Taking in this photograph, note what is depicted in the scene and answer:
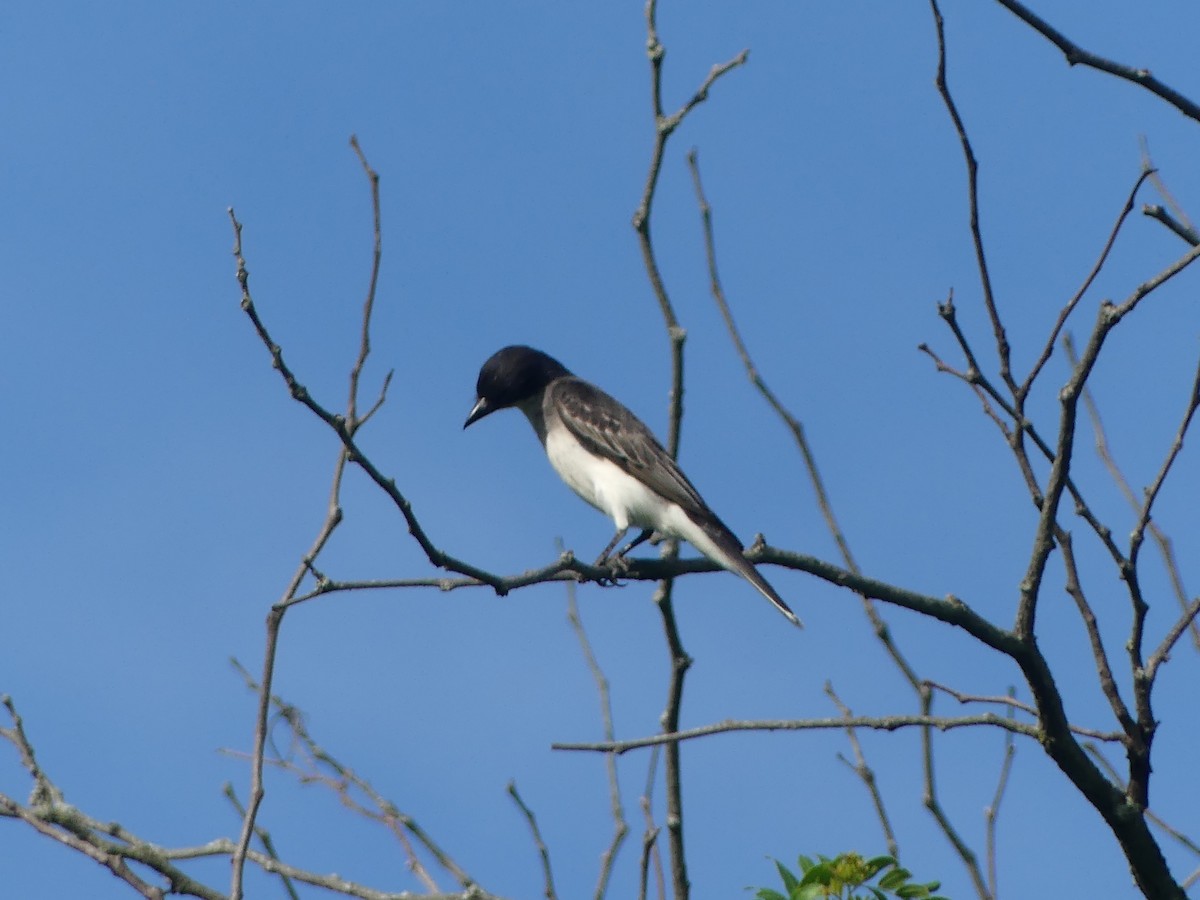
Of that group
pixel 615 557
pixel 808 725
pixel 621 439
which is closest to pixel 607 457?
pixel 621 439

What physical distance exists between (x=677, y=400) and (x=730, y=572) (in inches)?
55.4

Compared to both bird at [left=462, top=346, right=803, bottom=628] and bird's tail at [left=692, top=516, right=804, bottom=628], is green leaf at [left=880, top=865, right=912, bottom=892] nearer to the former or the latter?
bird's tail at [left=692, top=516, right=804, bottom=628]

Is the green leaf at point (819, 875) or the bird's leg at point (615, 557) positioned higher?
the bird's leg at point (615, 557)

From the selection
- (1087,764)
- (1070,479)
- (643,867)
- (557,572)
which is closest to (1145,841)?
(1087,764)

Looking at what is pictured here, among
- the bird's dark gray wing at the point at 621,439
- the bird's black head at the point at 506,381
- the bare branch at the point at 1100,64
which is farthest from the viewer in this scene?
the bird's black head at the point at 506,381

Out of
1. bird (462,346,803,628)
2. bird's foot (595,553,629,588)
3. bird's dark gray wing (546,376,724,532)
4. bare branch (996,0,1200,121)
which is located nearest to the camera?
bare branch (996,0,1200,121)

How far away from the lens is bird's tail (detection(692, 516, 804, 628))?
687 centimetres

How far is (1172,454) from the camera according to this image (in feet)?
14.7

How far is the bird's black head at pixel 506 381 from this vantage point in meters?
9.57

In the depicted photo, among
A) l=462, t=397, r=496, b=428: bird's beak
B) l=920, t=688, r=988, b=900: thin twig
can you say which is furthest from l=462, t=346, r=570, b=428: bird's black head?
l=920, t=688, r=988, b=900: thin twig

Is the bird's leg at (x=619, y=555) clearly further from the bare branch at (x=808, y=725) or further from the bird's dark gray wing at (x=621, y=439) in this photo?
the bare branch at (x=808, y=725)

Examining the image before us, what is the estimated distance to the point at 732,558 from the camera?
23.1ft

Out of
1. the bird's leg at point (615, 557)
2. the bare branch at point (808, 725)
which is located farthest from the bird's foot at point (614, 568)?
the bare branch at point (808, 725)

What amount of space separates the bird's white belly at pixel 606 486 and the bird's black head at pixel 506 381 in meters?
0.65
